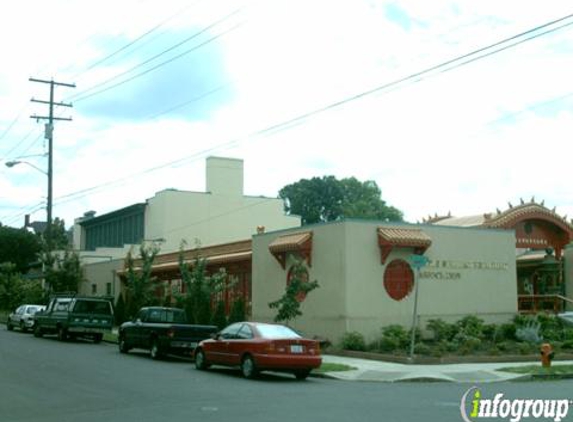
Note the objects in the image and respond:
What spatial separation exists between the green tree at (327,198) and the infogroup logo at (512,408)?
239ft

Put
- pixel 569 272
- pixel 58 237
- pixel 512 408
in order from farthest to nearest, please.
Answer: pixel 58 237 → pixel 569 272 → pixel 512 408

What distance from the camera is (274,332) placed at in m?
19.1

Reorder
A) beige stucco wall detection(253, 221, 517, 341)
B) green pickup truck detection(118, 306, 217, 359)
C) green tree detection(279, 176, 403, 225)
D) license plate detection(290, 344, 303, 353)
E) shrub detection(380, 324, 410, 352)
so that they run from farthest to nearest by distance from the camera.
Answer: green tree detection(279, 176, 403, 225), beige stucco wall detection(253, 221, 517, 341), shrub detection(380, 324, 410, 352), green pickup truck detection(118, 306, 217, 359), license plate detection(290, 344, 303, 353)

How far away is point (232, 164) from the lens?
5819 centimetres

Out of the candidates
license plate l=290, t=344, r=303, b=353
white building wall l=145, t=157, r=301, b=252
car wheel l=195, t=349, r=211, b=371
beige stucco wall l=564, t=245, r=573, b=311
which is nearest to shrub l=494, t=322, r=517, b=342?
beige stucco wall l=564, t=245, r=573, b=311

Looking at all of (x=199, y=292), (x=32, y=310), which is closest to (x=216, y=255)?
(x=199, y=292)

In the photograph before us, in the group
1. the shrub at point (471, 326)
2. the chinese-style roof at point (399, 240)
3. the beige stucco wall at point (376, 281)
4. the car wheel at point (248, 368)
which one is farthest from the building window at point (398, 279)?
the car wheel at point (248, 368)

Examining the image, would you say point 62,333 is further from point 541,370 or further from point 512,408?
point 512,408

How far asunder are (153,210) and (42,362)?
34.1 metres

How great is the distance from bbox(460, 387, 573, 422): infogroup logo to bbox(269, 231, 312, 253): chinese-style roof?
13.9 meters

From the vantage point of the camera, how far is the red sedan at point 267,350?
18328 millimetres

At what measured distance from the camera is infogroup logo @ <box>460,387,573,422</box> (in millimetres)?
12328

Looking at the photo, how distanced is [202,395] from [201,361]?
5957mm

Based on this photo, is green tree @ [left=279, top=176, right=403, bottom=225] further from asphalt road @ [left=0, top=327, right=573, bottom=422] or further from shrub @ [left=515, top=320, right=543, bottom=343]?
asphalt road @ [left=0, top=327, right=573, bottom=422]
